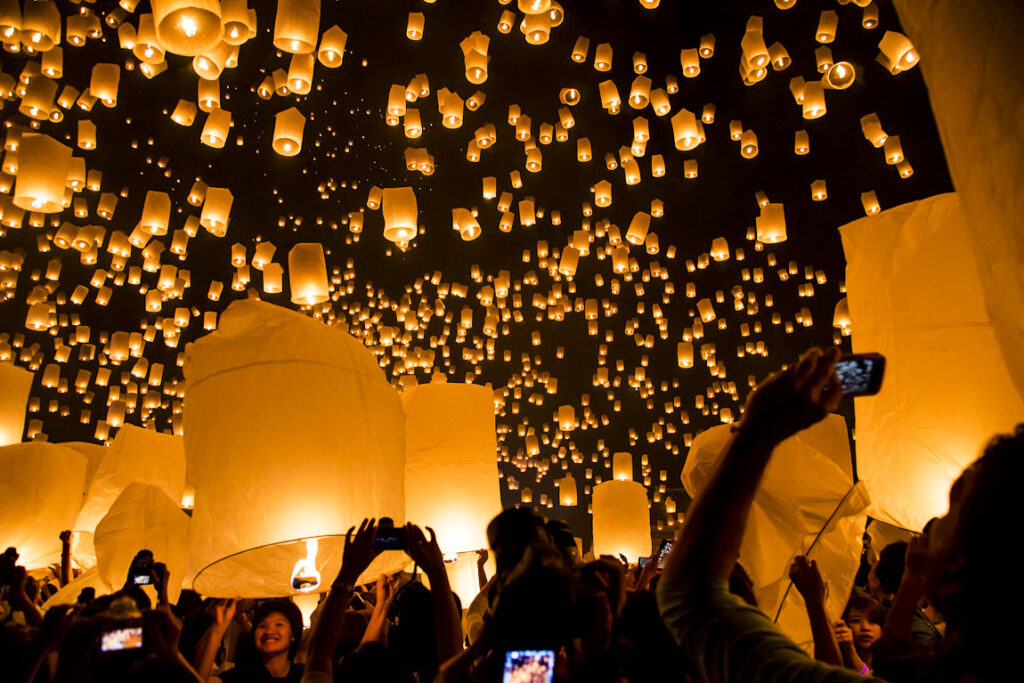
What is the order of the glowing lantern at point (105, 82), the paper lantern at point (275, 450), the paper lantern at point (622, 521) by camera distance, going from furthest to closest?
the paper lantern at point (622, 521) < the glowing lantern at point (105, 82) < the paper lantern at point (275, 450)

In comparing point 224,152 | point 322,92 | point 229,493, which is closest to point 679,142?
point 229,493

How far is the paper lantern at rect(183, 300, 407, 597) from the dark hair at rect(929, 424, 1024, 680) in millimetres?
2186

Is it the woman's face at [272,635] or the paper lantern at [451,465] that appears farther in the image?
the paper lantern at [451,465]

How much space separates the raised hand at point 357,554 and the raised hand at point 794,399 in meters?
1.34

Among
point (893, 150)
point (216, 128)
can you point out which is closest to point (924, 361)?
point (893, 150)

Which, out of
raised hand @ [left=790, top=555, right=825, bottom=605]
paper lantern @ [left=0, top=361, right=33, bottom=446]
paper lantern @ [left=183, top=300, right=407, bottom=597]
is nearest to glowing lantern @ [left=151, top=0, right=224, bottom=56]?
paper lantern @ [left=183, top=300, right=407, bottom=597]

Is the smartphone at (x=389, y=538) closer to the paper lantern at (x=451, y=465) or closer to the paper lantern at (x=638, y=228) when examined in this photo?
the paper lantern at (x=451, y=465)

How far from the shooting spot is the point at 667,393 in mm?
13539

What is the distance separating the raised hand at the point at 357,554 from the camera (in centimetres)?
188

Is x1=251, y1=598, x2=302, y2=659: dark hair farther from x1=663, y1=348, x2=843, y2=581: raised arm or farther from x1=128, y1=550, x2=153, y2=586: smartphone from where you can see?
x1=663, y1=348, x2=843, y2=581: raised arm

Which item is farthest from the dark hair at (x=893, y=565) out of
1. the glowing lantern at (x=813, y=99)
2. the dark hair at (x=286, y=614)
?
the glowing lantern at (x=813, y=99)

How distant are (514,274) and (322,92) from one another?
4364mm

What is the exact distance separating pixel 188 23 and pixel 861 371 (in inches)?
120

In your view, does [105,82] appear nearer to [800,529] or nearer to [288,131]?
[288,131]
